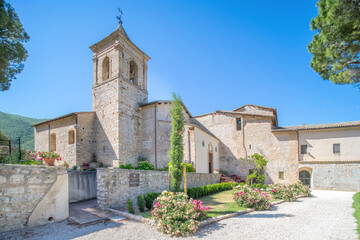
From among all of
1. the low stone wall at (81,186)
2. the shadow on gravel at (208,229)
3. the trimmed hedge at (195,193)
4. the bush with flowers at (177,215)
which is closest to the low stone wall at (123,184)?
the trimmed hedge at (195,193)

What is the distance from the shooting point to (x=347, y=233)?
6281 mm

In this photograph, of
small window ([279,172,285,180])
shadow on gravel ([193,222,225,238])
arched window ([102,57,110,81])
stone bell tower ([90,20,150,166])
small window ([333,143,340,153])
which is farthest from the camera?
small window ([279,172,285,180])

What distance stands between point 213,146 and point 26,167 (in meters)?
18.8

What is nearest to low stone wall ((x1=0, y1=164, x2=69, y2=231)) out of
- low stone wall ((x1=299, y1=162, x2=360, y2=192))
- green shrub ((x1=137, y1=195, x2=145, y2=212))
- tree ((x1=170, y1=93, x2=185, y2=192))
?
green shrub ((x1=137, y1=195, x2=145, y2=212))

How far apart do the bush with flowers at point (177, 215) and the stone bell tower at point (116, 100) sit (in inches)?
471

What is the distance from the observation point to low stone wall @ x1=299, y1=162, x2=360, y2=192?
1869cm

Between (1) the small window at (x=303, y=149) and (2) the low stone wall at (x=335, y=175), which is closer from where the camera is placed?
(2) the low stone wall at (x=335, y=175)

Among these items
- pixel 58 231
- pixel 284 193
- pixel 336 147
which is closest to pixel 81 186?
pixel 58 231

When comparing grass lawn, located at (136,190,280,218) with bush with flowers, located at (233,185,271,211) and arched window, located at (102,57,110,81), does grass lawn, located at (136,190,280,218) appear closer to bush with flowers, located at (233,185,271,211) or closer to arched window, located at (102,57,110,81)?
bush with flowers, located at (233,185,271,211)

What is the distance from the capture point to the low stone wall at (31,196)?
6.27 meters

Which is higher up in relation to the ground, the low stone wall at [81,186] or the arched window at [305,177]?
the low stone wall at [81,186]

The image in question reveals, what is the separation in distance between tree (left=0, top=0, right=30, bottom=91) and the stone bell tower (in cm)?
946

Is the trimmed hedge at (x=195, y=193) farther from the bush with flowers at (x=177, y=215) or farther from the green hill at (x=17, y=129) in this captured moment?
the green hill at (x=17, y=129)

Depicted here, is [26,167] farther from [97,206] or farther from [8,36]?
[8,36]
